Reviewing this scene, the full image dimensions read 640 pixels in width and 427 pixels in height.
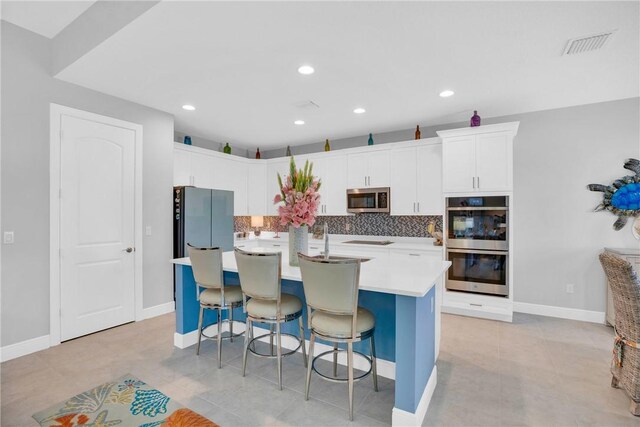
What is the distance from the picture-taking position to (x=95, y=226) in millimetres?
3438

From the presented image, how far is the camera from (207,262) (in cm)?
263

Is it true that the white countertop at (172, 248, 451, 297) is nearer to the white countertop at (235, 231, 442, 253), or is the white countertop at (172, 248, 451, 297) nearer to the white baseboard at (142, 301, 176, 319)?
the white baseboard at (142, 301, 176, 319)

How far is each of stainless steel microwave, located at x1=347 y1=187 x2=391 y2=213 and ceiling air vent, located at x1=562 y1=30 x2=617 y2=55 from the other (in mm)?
2668

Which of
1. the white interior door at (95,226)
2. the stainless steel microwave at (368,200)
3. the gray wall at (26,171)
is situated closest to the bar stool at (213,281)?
the white interior door at (95,226)

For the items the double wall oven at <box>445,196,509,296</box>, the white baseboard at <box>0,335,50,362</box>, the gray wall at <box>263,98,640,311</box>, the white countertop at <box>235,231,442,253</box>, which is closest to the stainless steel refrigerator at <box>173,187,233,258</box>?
the white countertop at <box>235,231,442,253</box>

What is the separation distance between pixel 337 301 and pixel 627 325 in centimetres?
201

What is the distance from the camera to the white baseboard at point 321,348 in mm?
2524

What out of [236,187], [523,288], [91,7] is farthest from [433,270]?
[236,187]

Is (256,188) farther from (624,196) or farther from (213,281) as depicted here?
(624,196)

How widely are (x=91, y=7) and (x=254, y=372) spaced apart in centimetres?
333

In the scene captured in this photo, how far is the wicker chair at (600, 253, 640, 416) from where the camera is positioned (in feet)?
6.73

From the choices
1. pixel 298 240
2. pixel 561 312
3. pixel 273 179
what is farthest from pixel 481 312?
pixel 273 179

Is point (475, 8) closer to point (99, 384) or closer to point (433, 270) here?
point (433, 270)

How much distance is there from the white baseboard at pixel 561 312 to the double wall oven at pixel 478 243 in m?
0.69
